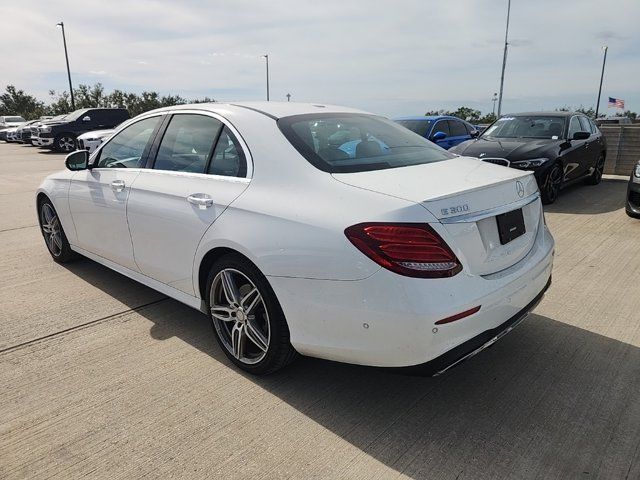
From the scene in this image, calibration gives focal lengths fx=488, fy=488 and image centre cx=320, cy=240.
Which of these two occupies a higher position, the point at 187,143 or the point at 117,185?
the point at 187,143

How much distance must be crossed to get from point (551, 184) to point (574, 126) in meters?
1.73

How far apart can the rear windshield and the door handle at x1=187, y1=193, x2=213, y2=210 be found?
601 mm

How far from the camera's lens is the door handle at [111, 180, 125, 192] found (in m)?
3.67

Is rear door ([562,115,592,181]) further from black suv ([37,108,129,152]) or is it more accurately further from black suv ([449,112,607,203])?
black suv ([37,108,129,152])

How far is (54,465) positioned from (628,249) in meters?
5.63

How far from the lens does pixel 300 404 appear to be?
105 inches

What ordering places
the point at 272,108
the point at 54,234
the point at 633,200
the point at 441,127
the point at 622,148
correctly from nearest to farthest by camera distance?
the point at 272,108 < the point at 54,234 < the point at 633,200 < the point at 441,127 < the point at 622,148

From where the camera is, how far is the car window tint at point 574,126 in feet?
28.1

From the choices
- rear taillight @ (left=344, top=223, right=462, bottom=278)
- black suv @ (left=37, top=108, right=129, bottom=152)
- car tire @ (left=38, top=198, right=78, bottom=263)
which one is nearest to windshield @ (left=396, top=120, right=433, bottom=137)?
car tire @ (left=38, top=198, right=78, bottom=263)

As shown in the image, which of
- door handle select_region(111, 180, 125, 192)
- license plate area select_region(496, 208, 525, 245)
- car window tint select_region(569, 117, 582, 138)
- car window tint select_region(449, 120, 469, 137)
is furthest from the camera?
car window tint select_region(449, 120, 469, 137)

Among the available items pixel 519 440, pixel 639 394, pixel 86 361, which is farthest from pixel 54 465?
pixel 639 394

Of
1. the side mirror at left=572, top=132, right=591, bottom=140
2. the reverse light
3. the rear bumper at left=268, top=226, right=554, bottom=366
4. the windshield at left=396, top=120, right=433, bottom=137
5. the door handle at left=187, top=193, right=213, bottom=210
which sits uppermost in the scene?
the windshield at left=396, top=120, right=433, bottom=137

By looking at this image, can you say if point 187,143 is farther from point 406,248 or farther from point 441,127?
point 441,127

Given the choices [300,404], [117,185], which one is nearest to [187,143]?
[117,185]
